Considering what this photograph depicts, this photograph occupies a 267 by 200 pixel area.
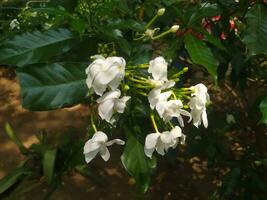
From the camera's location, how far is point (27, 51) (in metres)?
1.06

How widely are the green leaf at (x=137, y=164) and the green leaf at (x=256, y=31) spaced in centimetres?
41

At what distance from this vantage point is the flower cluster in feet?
2.81

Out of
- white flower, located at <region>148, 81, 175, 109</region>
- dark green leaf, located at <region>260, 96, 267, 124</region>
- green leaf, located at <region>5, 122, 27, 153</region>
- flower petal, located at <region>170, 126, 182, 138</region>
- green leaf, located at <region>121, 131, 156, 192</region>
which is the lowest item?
green leaf, located at <region>5, 122, 27, 153</region>

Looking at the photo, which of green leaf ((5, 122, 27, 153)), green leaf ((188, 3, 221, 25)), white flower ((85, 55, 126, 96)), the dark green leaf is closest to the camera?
white flower ((85, 55, 126, 96))

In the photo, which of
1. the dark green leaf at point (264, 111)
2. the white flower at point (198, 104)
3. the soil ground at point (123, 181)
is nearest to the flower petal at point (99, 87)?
the white flower at point (198, 104)

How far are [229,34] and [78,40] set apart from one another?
A: 0.71 meters

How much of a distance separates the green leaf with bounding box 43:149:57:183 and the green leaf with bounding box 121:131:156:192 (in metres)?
1.50

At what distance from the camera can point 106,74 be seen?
0.84 m

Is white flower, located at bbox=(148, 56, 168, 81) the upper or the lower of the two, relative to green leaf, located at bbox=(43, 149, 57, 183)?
upper

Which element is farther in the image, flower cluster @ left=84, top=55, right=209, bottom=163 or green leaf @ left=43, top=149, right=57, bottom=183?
green leaf @ left=43, top=149, right=57, bottom=183

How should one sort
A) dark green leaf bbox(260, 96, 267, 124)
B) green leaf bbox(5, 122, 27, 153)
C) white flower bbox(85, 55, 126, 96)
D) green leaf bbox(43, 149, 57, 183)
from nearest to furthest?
white flower bbox(85, 55, 126, 96), dark green leaf bbox(260, 96, 267, 124), green leaf bbox(43, 149, 57, 183), green leaf bbox(5, 122, 27, 153)

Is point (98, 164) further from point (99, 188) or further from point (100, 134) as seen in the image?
point (100, 134)

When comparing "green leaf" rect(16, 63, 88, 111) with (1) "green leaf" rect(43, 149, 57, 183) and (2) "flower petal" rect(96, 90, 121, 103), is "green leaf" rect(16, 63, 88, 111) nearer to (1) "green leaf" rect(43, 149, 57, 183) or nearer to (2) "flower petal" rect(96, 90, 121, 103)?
(2) "flower petal" rect(96, 90, 121, 103)

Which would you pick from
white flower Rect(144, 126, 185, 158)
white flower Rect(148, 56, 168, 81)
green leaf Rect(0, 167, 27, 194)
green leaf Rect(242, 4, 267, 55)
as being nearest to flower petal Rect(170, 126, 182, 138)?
white flower Rect(144, 126, 185, 158)
